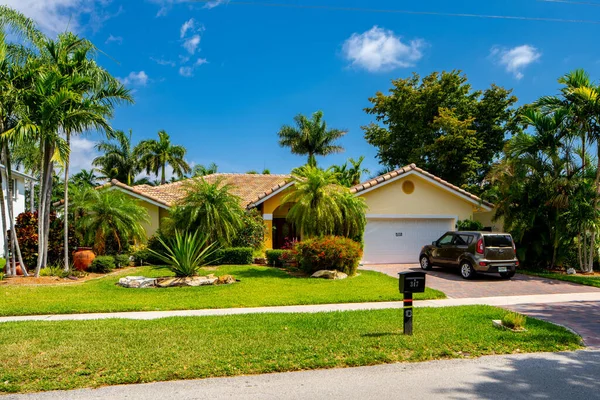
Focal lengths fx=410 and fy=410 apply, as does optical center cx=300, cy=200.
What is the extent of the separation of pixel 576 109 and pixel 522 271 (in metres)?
6.02

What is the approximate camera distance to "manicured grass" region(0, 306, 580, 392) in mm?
4973

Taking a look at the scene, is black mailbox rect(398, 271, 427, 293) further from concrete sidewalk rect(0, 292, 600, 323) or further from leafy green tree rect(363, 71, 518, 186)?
leafy green tree rect(363, 71, 518, 186)

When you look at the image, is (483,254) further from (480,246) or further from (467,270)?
(467,270)

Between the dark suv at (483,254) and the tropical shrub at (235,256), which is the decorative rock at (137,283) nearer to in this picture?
the tropical shrub at (235,256)

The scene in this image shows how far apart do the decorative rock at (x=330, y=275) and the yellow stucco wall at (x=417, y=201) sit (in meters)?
5.38

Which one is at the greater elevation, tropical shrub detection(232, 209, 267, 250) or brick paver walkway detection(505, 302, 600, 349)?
tropical shrub detection(232, 209, 267, 250)

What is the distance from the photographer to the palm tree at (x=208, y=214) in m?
16.5

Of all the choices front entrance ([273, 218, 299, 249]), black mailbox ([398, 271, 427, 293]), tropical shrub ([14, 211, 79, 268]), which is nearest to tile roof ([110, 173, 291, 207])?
front entrance ([273, 218, 299, 249])

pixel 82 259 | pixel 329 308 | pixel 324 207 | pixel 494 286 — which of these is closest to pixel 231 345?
pixel 329 308

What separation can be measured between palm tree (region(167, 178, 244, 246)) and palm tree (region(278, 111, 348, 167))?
23.4 meters

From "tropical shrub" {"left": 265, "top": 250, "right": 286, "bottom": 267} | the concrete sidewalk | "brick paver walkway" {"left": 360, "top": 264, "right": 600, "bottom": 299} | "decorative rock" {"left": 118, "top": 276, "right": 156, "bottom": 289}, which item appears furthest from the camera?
"tropical shrub" {"left": 265, "top": 250, "right": 286, "bottom": 267}

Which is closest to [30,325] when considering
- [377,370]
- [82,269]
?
[377,370]

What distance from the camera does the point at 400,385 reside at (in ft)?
15.5

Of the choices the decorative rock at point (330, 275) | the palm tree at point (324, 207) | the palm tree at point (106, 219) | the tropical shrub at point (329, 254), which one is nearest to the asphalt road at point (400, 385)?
the decorative rock at point (330, 275)
